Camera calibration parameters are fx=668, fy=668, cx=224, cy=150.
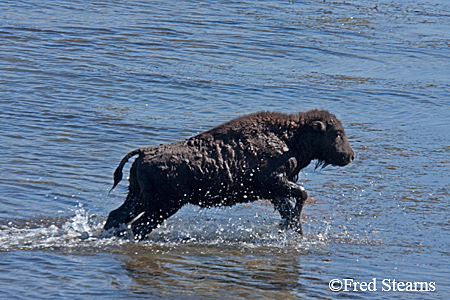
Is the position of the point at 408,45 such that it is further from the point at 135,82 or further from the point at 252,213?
the point at 252,213

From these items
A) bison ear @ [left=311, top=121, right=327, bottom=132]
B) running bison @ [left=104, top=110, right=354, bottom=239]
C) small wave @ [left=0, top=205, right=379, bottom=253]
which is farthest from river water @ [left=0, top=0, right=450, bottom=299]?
bison ear @ [left=311, top=121, right=327, bottom=132]

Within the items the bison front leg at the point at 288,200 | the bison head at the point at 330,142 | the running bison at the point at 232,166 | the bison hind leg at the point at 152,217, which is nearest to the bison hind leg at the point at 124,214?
the running bison at the point at 232,166

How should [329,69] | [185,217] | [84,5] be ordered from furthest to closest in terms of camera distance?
[84,5] → [329,69] → [185,217]

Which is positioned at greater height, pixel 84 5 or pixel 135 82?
pixel 84 5

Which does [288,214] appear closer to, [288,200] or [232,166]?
[288,200]

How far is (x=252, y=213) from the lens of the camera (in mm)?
8617

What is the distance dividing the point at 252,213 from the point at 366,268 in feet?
7.27

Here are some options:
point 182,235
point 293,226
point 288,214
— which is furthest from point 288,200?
point 182,235

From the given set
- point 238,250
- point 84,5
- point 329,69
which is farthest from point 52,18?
point 238,250

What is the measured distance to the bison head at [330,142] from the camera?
8.03 m

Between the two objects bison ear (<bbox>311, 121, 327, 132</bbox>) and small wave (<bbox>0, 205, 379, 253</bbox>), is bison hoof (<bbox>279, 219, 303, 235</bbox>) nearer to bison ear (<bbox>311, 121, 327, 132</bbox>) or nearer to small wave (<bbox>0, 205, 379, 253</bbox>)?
small wave (<bbox>0, 205, 379, 253</bbox>)

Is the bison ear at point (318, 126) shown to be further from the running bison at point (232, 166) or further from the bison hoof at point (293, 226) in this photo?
the bison hoof at point (293, 226)

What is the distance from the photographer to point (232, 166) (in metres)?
7.51

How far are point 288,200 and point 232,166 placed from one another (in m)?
0.84
